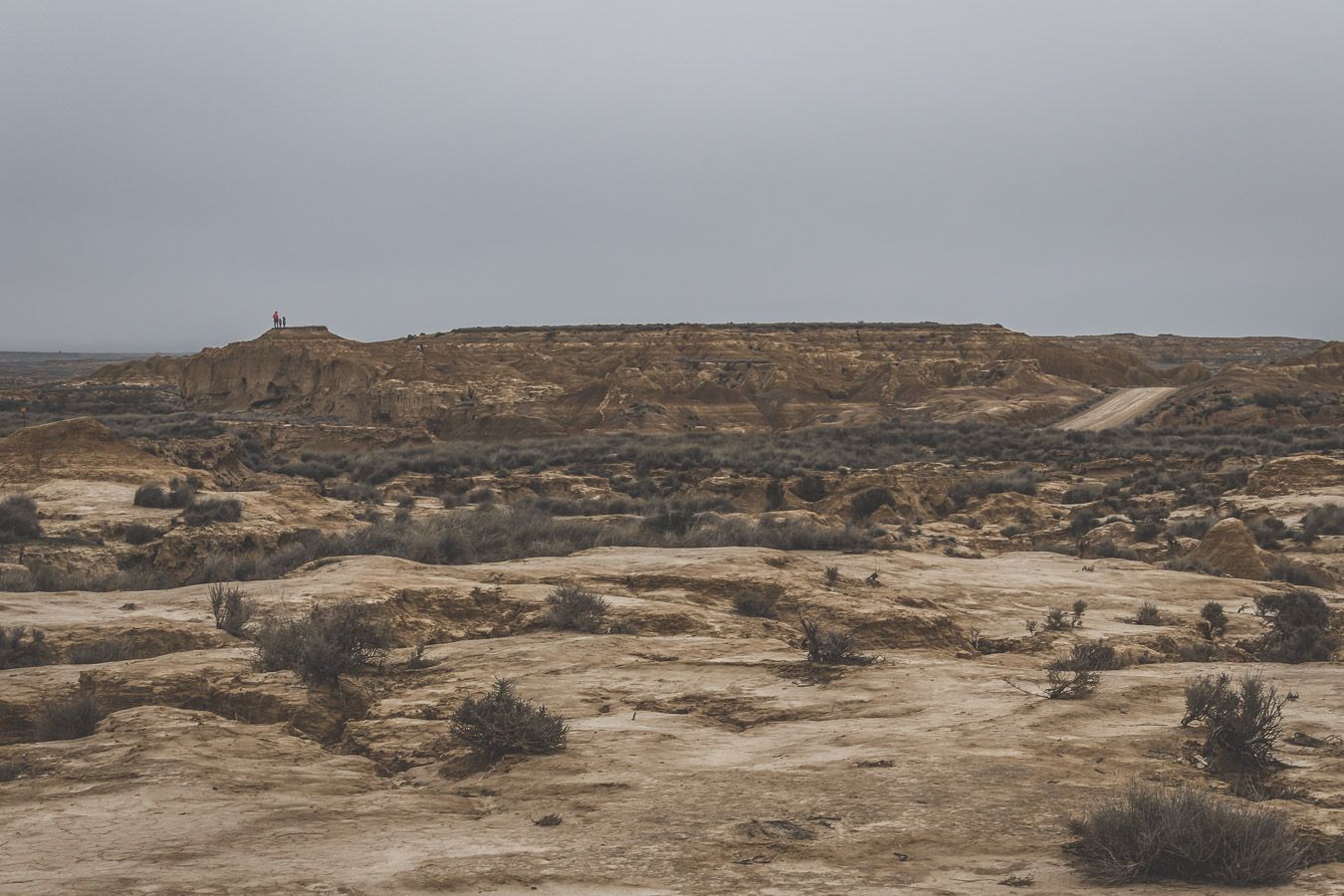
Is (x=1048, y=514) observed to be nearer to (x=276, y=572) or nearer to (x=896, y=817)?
(x=276, y=572)

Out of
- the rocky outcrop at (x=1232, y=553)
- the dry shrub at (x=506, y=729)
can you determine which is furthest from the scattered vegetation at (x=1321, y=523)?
the dry shrub at (x=506, y=729)

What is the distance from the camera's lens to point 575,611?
33.1 ft

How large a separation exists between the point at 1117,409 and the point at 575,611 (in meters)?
55.3

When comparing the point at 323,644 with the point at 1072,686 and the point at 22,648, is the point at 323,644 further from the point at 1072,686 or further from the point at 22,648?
the point at 1072,686

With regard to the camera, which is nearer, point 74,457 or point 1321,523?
point 1321,523

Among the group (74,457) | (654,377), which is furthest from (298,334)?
(74,457)

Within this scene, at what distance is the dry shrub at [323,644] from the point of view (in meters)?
7.73

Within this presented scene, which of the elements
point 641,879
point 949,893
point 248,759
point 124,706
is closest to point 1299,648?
point 949,893

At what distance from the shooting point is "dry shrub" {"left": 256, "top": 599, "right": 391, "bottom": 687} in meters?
7.73

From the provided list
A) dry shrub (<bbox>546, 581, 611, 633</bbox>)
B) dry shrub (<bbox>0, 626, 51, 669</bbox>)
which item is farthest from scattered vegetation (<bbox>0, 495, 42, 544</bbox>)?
dry shrub (<bbox>546, 581, 611, 633</bbox>)

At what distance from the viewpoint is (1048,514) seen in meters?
25.1

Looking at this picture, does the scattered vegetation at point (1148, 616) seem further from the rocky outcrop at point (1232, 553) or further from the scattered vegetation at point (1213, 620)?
the rocky outcrop at point (1232, 553)

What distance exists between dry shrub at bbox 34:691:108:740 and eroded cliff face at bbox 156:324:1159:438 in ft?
156

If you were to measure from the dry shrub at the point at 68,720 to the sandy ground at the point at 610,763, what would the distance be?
0.12 m
